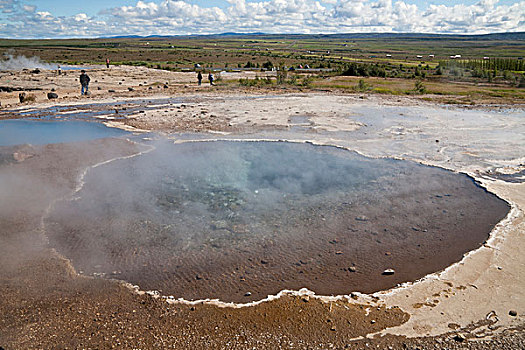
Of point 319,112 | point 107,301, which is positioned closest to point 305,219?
point 107,301

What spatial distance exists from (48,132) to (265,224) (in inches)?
442

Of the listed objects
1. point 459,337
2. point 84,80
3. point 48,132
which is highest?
point 84,80

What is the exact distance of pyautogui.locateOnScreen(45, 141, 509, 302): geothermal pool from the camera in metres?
5.92

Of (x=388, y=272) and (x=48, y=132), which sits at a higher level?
(x=48, y=132)

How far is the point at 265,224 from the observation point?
752cm

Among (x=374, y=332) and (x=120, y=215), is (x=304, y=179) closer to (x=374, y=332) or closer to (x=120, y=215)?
(x=120, y=215)

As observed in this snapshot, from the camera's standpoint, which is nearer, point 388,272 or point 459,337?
point 459,337

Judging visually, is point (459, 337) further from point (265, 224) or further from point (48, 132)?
point (48, 132)

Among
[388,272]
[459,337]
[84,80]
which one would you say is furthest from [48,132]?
[459,337]

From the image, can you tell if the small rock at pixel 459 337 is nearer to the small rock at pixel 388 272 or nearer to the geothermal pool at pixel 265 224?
the geothermal pool at pixel 265 224

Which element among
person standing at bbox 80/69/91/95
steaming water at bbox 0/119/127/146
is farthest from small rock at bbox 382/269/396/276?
person standing at bbox 80/69/91/95

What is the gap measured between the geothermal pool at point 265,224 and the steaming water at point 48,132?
3898mm

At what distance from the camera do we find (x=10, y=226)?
23.5 ft

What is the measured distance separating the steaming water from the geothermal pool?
3898 millimetres
